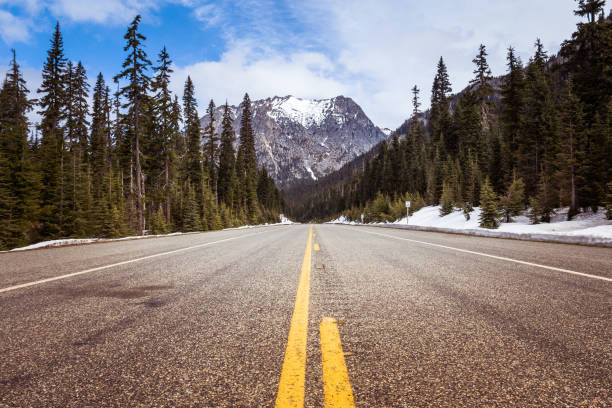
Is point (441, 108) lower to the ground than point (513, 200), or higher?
higher

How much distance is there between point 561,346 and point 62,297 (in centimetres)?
470

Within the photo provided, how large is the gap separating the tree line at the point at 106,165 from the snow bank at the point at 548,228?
22170 millimetres

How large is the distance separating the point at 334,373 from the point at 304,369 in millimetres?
175

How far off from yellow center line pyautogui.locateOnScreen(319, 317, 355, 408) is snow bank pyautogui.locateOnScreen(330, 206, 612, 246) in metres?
10.9

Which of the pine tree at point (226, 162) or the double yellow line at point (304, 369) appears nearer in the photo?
the double yellow line at point (304, 369)

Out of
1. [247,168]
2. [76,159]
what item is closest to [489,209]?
[76,159]

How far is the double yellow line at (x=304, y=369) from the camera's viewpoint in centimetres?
138

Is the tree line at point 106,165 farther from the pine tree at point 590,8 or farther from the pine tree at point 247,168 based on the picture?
the pine tree at point 590,8

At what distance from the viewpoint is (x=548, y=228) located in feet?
60.8

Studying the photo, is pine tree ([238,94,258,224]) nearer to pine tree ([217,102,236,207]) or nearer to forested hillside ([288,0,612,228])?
pine tree ([217,102,236,207])

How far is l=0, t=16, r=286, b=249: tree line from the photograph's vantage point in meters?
18.9

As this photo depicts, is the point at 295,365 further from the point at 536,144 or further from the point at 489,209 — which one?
the point at 536,144

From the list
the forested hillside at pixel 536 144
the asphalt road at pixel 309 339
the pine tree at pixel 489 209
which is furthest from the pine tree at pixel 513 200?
the asphalt road at pixel 309 339

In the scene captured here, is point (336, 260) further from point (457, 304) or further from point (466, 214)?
point (466, 214)
